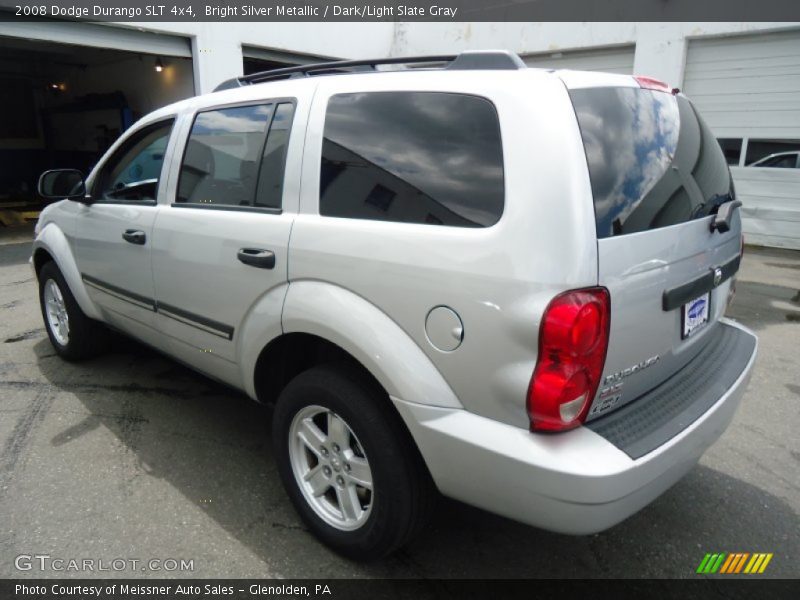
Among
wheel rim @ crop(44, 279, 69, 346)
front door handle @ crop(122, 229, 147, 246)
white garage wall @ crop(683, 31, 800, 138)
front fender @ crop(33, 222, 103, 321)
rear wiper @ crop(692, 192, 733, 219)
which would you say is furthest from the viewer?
white garage wall @ crop(683, 31, 800, 138)

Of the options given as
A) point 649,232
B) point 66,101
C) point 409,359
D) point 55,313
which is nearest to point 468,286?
point 409,359

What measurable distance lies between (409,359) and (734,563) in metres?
1.71

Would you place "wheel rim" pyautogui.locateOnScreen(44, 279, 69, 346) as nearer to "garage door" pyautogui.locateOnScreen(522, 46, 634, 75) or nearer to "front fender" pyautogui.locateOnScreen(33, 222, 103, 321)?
"front fender" pyautogui.locateOnScreen(33, 222, 103, 321)

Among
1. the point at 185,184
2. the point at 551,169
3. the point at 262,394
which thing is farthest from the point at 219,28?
the point at 551,169

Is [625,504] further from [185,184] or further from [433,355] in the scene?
[185,184]

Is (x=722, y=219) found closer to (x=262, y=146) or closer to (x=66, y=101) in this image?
(x=262, y=146)

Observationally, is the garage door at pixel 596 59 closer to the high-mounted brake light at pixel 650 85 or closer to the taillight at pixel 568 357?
the high-mounted brake light at pixel 650 85

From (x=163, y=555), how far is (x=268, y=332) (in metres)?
1.03

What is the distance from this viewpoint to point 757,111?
9.62 meters

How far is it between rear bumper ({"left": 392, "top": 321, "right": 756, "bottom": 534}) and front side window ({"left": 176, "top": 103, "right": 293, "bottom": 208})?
1217 mm

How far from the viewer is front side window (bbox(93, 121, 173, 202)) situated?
3213 millimetres

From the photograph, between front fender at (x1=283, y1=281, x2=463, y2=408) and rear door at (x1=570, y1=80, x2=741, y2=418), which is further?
front fender at (x1=283, y1=281, x2=463, y2=408)

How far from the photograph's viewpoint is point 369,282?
6.54 feet

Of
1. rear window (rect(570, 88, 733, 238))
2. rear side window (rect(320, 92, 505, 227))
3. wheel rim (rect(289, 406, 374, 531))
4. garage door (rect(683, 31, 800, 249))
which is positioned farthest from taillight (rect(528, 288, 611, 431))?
garage door (rect(683, 31, 800, 249))
